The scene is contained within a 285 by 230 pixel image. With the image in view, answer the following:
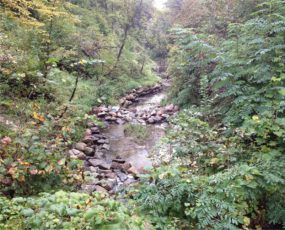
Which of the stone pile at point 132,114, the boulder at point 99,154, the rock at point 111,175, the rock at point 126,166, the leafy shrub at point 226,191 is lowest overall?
the boulder at point 99,154

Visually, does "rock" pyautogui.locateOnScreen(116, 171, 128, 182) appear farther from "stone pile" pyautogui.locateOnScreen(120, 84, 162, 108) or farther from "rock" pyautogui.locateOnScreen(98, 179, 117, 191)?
"stone pile" pyautogui.locateOnScreen(120, 84, 162, 108)

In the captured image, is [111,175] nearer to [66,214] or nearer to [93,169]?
[93,169]

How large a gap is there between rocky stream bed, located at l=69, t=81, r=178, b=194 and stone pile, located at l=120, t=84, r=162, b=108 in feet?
A: 0.21

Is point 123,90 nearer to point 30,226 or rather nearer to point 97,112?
point 97,112

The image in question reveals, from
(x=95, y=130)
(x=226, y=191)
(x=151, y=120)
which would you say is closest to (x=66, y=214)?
(x=226, y=191)

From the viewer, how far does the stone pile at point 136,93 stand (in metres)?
13.5

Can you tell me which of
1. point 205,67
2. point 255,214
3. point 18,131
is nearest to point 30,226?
point 18,131

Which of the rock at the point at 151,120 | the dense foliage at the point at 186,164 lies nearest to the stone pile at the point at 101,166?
the dense foliage at the point at 186,164

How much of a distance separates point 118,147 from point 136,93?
7.68 metres

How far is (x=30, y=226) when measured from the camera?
2658 millimetres

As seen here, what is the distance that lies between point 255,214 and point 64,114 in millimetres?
3115

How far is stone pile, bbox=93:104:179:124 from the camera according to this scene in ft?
34.9

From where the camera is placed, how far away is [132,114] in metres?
11.8

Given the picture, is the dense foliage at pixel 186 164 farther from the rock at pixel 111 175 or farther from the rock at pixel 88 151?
the rock at pixel 111 175
